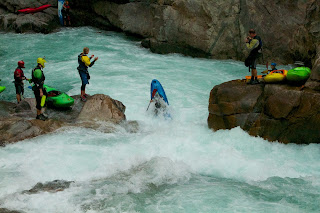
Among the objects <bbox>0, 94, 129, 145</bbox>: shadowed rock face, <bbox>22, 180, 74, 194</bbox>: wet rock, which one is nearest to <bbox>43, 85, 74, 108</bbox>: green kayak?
<bbox>0, 94, 129, 145</bbox>: shadowed rock face

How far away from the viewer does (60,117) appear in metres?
8.58

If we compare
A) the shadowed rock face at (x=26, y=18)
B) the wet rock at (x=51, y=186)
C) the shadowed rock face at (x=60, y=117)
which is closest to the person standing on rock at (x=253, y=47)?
the shadowed rock face at (x=60, y=117)

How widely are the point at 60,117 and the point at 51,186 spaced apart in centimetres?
276

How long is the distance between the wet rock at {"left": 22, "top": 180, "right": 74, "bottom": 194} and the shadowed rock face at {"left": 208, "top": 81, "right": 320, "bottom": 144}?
11.8 feet

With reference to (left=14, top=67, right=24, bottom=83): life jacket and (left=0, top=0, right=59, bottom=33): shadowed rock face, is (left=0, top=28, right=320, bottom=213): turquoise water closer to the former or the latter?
(left=14, top=67, right=24, bottom=83): life jacket

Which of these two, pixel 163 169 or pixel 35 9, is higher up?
pixel 35 9

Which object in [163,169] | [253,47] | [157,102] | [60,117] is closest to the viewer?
[163,169]

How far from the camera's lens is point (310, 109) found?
738 cm

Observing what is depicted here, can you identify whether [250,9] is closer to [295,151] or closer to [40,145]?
[295,151]

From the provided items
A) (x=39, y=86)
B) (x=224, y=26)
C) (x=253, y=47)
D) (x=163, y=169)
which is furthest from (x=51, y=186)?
(x=224, y=26)

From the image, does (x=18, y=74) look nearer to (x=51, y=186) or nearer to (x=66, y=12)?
(x=51, y=186)

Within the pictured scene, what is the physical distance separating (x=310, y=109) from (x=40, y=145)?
4896 mm

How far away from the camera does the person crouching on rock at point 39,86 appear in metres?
8.05

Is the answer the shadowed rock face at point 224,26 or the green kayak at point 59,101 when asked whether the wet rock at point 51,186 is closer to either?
the green kayak at point 59,101
